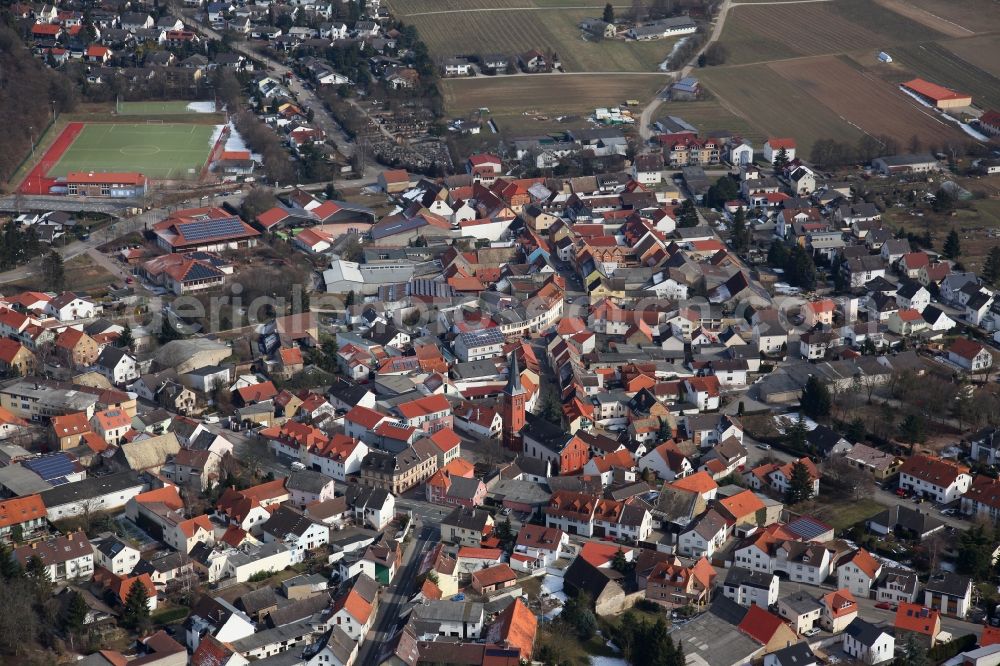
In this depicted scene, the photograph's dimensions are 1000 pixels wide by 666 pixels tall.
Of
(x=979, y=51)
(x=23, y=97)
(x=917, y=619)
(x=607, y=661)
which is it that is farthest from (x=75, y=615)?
(x=979, y=51)

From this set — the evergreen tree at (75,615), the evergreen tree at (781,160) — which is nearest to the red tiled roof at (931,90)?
the evergreen tree at (781,160)

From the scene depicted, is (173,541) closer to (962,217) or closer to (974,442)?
(974,442)

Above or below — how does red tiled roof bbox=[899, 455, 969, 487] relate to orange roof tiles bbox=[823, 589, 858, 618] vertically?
below

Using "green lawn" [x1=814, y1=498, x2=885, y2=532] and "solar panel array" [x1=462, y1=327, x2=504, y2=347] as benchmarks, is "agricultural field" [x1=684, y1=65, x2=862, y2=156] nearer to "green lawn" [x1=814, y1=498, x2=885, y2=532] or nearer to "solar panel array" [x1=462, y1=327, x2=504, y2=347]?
"solar panel array" [x1=462, y1=327, x2=504, y2=347]

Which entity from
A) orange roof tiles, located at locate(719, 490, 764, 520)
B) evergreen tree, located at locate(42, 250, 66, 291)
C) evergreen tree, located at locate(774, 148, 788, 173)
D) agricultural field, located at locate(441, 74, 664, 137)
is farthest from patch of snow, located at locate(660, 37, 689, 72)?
orange roof tiles, located at locate(719, 490, 764, 520)

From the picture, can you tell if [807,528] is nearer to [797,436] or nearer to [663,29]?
[797,436]

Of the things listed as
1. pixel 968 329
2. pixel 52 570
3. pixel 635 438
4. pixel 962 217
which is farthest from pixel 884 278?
pixel 52 570

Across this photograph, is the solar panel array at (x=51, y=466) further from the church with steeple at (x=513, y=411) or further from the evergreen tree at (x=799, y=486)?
the evergreen tree at (x=799, y=486)
